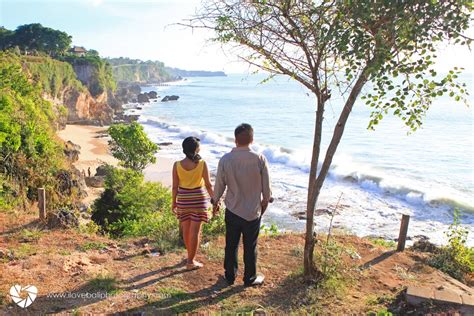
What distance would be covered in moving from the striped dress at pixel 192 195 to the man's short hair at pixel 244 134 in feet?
2.32

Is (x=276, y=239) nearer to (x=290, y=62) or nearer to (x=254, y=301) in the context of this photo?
(x=254, y=301)

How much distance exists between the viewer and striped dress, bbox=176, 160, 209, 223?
4.50 metres

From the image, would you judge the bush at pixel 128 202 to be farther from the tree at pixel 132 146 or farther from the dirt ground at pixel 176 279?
the tree at pixel 132 146

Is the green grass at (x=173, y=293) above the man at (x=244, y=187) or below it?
below

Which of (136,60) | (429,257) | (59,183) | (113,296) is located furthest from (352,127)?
(136,60)

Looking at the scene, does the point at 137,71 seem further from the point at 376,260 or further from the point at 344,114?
the point at 344,114

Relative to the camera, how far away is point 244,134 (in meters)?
3.98

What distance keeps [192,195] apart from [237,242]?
0.77 metres

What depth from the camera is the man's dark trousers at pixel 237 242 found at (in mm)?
4172

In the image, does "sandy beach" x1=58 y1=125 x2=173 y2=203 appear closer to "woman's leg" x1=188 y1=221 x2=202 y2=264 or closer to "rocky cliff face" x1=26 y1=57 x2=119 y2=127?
"rocky cliff face" x1=26 y1=57 x2=119 y2=127

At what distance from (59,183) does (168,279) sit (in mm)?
9478

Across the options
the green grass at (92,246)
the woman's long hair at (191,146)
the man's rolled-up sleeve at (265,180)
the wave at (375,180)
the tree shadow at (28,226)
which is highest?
the woman's long hair at (191,146)

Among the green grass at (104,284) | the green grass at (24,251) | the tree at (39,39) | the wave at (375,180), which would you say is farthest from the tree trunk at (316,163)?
the tree at (39,39)

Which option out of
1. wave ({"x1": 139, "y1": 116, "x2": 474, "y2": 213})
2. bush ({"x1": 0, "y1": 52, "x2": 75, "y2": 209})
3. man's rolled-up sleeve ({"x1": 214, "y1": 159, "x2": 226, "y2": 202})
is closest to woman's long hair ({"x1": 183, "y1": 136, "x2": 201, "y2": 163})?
man's rolled-up sleeve ({"x1": 214, "y1": 159, "x2": 226, "y2": 202})
